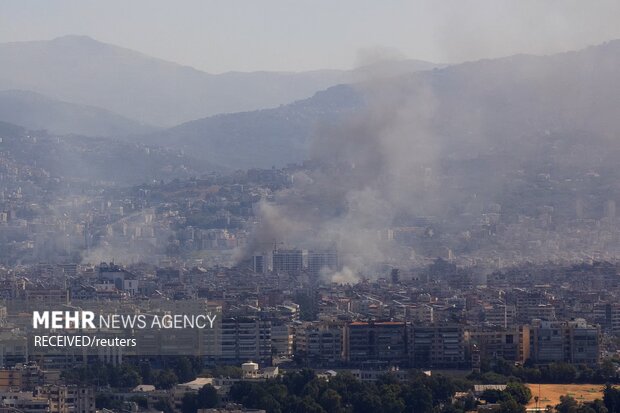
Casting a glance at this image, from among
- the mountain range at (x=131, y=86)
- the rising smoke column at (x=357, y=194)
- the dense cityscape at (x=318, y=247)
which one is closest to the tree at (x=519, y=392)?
the dense cityscape at (x=318, y=247)

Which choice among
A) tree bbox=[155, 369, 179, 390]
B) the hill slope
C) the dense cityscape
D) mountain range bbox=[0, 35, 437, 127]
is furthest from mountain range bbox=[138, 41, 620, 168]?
tree bbox=[155, 369, 179, 390]

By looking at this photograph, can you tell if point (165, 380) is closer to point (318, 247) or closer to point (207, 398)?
point (207, 398)

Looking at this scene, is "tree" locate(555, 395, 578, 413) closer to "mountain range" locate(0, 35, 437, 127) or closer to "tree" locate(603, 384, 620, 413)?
"tree" locate(603, 384, 620, 413)

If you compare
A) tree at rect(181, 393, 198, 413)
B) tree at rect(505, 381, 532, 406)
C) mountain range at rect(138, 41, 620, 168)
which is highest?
mountain range at rect(138, 41, 620, 168)

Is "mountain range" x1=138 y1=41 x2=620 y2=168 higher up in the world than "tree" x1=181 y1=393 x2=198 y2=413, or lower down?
higher up

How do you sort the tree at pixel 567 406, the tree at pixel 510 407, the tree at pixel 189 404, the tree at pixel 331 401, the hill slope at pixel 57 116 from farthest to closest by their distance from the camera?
the hill slope at pixel 57 116, the tree at pixel 189 404, the tree at pixel 331 401, the tree at pixel 567 406, the tree at pixel 510 407

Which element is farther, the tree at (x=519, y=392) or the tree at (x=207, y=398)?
the tree at (x=519, y=392)

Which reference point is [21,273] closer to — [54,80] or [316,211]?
[316,211]

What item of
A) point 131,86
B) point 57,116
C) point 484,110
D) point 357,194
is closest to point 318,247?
point 357,194

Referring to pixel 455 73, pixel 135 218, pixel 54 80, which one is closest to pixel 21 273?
pixel 135 218

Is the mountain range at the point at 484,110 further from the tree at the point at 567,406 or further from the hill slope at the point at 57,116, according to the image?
the tree at the point at 567,406

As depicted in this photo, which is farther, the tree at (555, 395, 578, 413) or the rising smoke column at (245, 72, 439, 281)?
the rising smoke column at (245, 72, 439, 281)
